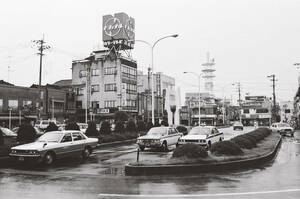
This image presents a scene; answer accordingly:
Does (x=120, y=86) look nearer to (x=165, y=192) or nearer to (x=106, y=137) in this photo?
(x=106, y=137)

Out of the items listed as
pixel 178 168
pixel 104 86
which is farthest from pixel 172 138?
pixel 104 86

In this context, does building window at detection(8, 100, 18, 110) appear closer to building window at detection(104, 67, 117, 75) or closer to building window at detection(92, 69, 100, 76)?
building window at detection(92, 69, 100, 76)

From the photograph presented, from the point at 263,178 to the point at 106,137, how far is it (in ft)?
57.8

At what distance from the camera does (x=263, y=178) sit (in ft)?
39.4

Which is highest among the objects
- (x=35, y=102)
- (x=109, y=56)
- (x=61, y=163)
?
(x=109, y=56)

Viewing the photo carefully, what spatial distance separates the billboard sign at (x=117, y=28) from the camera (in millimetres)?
77537

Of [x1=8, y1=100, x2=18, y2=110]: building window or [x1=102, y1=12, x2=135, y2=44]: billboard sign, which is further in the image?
[x1=102, y1=12, x2=135, y2=44]: billboard sign

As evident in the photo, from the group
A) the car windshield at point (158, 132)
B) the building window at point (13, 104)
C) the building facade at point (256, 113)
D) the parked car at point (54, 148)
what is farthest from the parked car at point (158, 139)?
the building facade at point (256, 113)

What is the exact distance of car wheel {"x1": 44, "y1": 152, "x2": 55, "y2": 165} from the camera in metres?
15.8

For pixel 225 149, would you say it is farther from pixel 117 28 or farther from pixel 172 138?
pixel 117 28

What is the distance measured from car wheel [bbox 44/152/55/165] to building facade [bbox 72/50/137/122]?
193ft

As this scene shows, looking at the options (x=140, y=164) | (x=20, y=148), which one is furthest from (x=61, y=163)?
(x=140, y=164)

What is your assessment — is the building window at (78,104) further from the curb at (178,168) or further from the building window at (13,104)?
the curb at (178,168)

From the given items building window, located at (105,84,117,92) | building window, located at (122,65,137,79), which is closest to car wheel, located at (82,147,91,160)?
building window, located at (105,84,117,92)
